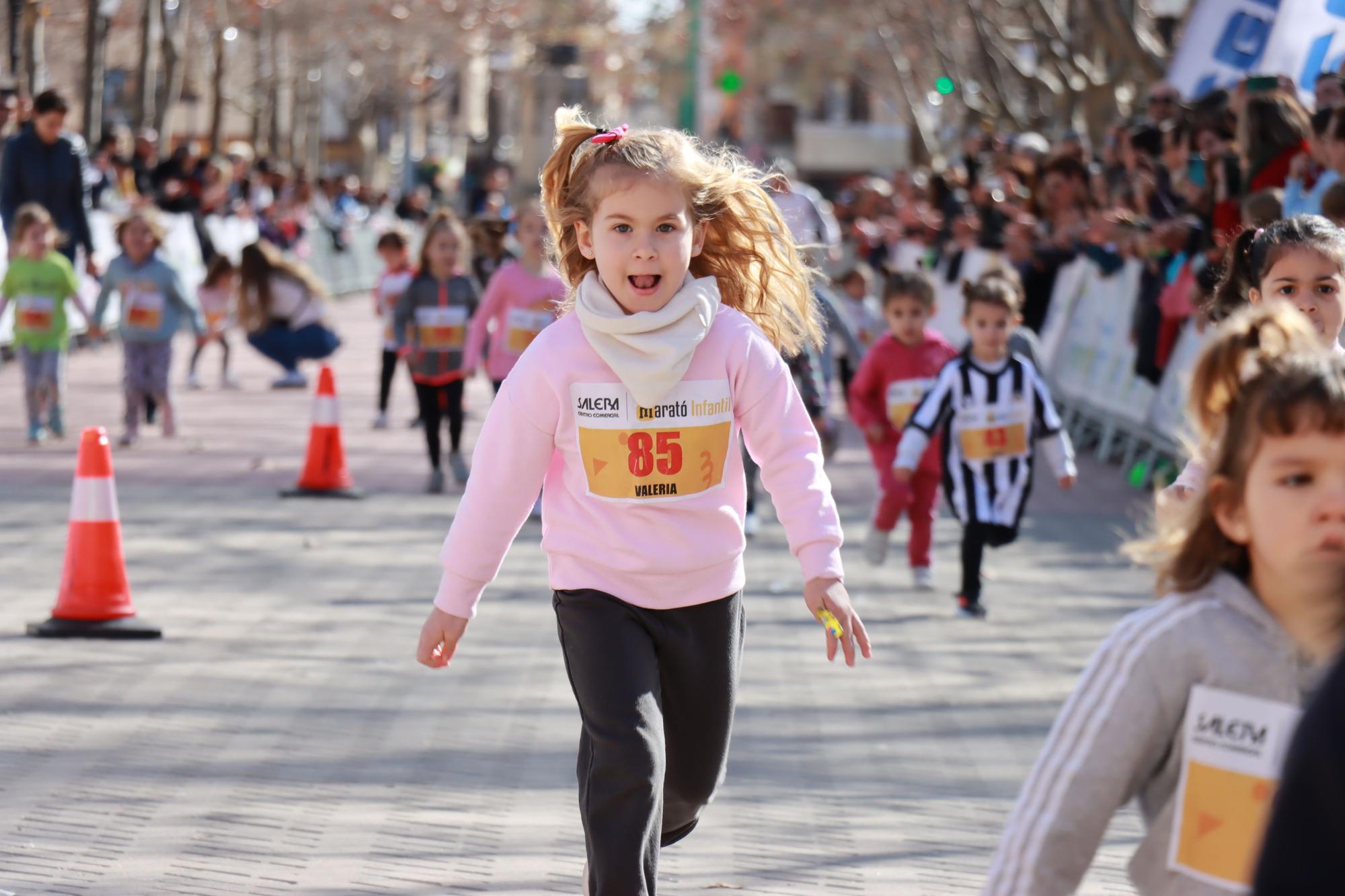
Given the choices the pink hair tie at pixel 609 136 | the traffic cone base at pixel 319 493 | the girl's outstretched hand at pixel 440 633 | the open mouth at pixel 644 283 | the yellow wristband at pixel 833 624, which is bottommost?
the traffic cone base at pixel 319 493

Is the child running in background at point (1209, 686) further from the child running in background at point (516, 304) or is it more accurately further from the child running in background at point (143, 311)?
the child running in background at point (143, 311)

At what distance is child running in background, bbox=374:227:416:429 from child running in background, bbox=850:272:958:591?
6312mm

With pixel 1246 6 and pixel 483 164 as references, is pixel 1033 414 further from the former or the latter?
pixel 483 164

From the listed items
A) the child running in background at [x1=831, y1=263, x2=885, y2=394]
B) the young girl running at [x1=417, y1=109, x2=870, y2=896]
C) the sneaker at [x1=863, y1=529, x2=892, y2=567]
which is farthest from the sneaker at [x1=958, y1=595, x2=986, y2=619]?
the child running in background at [x1=831, y1=263, x2=885, y2=394]

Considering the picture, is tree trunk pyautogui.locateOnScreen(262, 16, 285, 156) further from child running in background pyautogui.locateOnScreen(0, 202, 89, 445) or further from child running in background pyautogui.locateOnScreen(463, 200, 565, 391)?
child running in background pyautogui.locateOnScreen(463, 200, 565, 391)

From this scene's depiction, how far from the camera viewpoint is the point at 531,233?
11.7 metres

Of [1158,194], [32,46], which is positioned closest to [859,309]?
[1158,194]

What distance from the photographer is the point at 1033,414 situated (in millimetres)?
9023

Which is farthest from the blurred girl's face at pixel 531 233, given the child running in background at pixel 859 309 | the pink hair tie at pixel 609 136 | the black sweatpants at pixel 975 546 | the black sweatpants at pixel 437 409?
the pink hair tie at pixel 609 136

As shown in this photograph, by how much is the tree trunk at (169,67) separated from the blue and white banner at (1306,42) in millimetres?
21518

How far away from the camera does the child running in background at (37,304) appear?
1414cm

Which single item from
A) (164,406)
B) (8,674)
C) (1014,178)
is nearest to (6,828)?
(8,674)

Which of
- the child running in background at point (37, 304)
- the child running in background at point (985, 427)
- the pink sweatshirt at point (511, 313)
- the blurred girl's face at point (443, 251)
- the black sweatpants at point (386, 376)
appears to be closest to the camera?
the child running in background at point (985, 427)

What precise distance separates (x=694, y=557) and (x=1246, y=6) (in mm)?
11916
